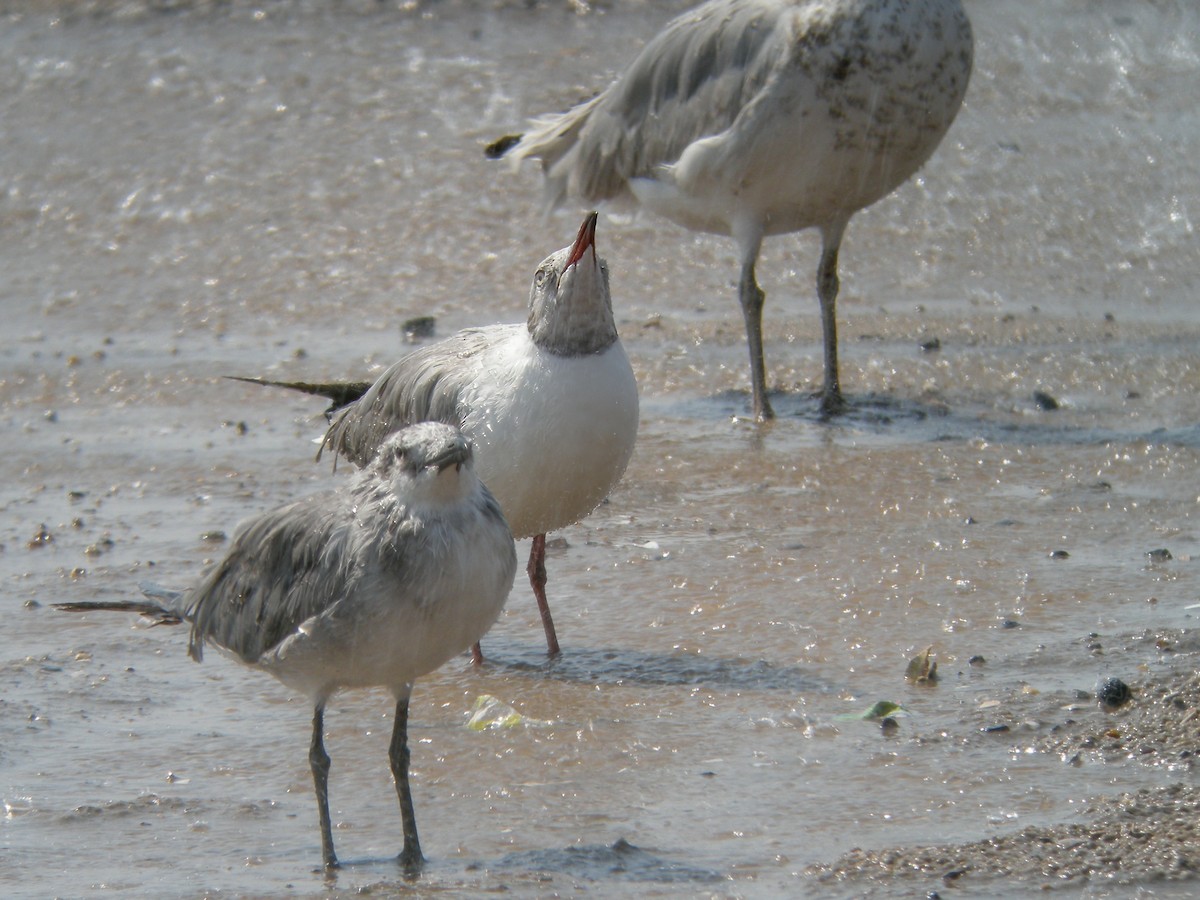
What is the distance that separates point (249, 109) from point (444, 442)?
29.3ft

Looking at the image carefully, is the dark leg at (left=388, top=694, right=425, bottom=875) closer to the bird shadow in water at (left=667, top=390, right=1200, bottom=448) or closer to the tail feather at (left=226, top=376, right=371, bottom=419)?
the tail feather at (left=226, top=376, right=371, bottom=419)

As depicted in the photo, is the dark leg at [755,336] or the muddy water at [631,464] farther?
the dark leg at [755,336]

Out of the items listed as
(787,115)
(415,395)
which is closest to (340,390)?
(415,395)

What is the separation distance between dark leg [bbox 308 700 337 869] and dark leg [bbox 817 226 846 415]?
4520mm

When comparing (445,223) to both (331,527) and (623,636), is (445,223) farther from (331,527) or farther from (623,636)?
(331,527)

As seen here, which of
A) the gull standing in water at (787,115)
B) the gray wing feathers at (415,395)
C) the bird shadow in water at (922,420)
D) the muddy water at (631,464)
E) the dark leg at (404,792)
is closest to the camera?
the dark leg at (404,792)

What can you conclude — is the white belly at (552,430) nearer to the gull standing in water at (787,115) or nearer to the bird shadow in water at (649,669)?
the bird shadow in water at (649,669)

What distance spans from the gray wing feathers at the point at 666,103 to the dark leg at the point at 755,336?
73 centimetres

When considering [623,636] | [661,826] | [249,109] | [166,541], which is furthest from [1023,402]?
[249,109]

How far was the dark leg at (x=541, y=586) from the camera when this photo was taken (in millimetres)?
5832

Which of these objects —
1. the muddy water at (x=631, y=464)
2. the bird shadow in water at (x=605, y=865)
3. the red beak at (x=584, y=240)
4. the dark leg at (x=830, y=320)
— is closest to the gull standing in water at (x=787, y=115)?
the dark leg at (x=830, y=320)

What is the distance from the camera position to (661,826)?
448 centimetres

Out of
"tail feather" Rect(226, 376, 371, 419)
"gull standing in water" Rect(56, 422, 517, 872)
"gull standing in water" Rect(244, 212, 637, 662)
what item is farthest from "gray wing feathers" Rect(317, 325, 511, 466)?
"gull standing in water" Rect(56, 422, 517, 872)

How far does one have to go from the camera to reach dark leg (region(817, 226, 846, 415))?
342 inches
